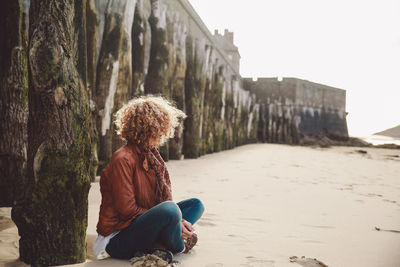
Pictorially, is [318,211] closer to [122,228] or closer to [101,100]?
[122,228]

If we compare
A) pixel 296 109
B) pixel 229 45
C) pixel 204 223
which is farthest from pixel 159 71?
pixel 229 45

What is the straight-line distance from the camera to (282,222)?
2.58 meters

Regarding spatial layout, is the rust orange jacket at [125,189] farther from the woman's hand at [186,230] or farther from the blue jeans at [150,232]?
the woman's hand at [186,230]

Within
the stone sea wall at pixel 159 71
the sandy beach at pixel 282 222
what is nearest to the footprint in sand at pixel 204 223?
the sandy beach at pixel 282 222

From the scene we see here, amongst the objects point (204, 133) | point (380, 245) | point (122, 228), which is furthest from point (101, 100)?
point (204, 133)

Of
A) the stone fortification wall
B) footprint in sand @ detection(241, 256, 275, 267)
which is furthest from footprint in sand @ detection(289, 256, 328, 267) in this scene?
the stone fortification wall

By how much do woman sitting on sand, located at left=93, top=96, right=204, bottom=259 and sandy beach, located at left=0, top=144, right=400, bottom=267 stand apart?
0.10m

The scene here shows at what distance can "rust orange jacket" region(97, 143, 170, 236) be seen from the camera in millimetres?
1710

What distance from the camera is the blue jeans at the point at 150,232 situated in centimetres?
174

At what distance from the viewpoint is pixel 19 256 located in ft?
5.57

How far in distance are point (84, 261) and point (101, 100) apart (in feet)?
7.18

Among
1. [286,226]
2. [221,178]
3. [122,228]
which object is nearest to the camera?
[122,228]

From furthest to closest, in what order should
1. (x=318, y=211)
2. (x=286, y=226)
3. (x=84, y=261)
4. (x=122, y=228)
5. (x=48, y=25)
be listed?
(x=318, y=211), (x=286, y=226), (x=122, y=228), (x=84, y=261), (x=48, y=25)

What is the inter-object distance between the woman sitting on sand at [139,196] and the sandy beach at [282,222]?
0.10m
